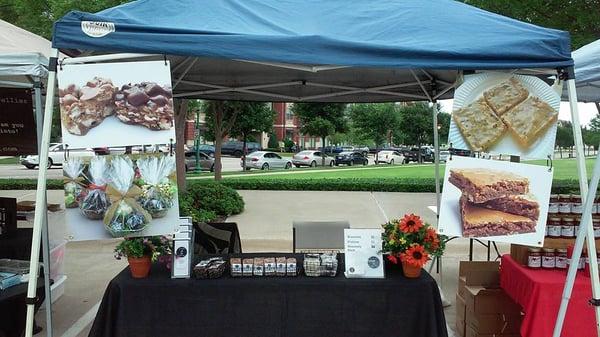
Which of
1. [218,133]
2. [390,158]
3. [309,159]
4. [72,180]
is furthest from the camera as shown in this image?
[390,158]

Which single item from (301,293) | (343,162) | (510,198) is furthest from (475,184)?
(343,162)

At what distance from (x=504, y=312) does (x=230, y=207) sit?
7223mm

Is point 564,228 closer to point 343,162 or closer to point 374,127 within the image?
point 343,162

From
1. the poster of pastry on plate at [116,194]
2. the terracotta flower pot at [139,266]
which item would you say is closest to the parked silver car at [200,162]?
the terracotta flower pot at [139,266]

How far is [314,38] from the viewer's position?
287 cm

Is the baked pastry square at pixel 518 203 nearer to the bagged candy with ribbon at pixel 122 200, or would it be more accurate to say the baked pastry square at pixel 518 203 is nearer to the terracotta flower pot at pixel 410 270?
the terracotta flower pot at pixel 410 270

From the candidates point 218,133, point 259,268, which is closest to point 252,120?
point 218,133

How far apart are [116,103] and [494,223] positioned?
243 cm

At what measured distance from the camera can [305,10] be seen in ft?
11.3

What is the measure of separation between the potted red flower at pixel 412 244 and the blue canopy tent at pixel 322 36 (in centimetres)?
100

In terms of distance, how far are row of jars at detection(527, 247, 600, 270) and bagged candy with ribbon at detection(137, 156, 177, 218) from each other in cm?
256

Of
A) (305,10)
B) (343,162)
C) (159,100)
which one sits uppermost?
(305,10)

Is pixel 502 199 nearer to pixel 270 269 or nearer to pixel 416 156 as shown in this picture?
pixel 270 269

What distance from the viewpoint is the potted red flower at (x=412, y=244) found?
318 centimetres
